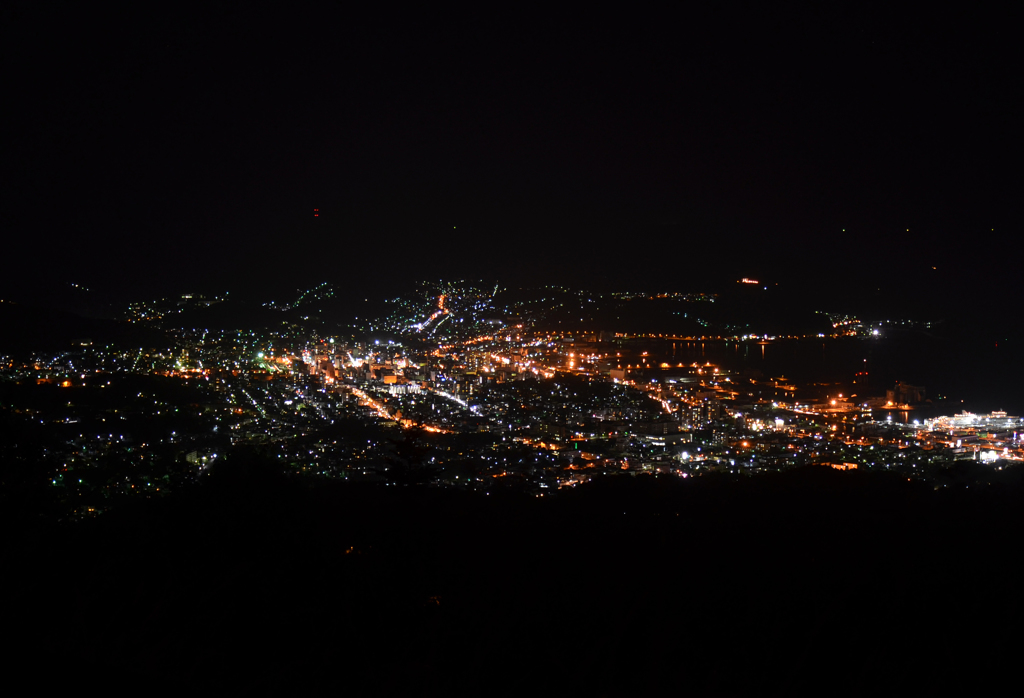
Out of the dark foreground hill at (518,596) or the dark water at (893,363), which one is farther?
the dark water at (893,363)

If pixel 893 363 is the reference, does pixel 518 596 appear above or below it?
above

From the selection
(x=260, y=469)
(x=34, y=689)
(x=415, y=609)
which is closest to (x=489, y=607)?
(x=415, y=609)

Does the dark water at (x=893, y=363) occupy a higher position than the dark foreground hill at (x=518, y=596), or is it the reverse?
the dark foreground hill at (x=518, y=596)

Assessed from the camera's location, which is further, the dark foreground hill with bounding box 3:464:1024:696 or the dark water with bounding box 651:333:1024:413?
the dark water with bounding box 651:333:1024:413

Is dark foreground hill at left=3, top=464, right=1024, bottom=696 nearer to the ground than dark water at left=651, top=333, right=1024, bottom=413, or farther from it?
farther from it

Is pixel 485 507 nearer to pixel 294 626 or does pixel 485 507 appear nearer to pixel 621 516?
pixel 621 516
